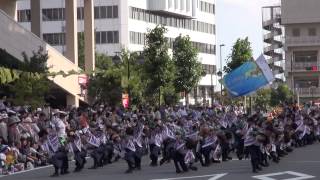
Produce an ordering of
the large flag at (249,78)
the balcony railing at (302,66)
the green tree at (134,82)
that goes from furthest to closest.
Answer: the balcony railing at (302,66), the green tree at (134,82), the large flag at (249,78)

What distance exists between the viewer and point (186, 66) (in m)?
62.8

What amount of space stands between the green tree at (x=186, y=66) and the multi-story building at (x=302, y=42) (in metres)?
→ 27.9

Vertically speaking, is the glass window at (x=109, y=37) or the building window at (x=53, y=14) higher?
the building window at (x=53, y=14)

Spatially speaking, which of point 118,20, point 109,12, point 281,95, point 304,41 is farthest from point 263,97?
point 109,12

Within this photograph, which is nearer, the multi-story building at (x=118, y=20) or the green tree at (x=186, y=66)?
the green tree at (x=186, y=66)

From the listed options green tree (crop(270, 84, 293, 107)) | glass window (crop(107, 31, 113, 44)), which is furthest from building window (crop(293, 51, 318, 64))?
glass window (crop(107, 31, 113, 44))

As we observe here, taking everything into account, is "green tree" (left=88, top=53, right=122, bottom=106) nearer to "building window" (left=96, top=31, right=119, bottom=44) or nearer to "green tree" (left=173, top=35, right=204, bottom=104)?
"green tree" (left=173, top=35, right=204, bottom=104)

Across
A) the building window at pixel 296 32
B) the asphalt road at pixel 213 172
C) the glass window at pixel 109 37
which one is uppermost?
the building window at pixel 296 32

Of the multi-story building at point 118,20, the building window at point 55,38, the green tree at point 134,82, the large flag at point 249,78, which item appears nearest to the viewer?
the large flag at point 249,78

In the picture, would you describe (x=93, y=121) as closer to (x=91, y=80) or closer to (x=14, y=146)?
(x=14, y=146)

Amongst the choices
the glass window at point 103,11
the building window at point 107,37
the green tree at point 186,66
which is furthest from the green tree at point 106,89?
the glass window at point 103,11

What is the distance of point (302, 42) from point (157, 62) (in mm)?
39973

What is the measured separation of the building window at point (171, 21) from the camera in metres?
88.7

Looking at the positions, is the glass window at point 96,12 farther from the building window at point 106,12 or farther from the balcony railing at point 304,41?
the balcony railing at point 304,41
